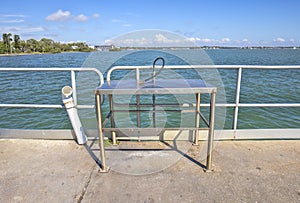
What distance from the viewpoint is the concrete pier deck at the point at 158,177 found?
181cm

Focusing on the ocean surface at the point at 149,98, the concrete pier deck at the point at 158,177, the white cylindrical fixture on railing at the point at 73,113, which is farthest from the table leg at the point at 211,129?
the white cylindrical fixture on railing at the point at 73,113

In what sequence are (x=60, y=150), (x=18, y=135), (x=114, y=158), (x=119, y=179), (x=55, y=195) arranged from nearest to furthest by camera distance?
(x=55, y=195)
(x=119, y=179)
(x=114, y=158)
(x=60, y=150)
(x=18, y=135)

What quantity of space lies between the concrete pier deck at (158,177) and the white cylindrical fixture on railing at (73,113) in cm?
14

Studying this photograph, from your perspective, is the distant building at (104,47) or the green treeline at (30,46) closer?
the distant building at (104,47)

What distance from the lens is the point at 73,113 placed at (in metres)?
2.68

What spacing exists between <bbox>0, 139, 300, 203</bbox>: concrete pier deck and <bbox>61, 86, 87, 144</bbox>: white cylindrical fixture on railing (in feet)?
0.45

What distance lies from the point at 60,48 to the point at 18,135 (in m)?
98.0

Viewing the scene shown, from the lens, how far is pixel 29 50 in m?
89.2

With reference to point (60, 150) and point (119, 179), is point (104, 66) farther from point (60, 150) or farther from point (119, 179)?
point (119, 179)

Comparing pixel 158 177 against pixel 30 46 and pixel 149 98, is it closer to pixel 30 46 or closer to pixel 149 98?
pixel 149 98

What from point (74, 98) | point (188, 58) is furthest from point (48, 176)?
point (188, 58)

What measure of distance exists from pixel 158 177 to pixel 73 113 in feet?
4.51

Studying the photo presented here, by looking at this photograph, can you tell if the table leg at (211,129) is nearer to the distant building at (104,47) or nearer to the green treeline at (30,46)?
the distant building at (104,47)

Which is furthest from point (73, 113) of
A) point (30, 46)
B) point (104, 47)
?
point (30, 46)
